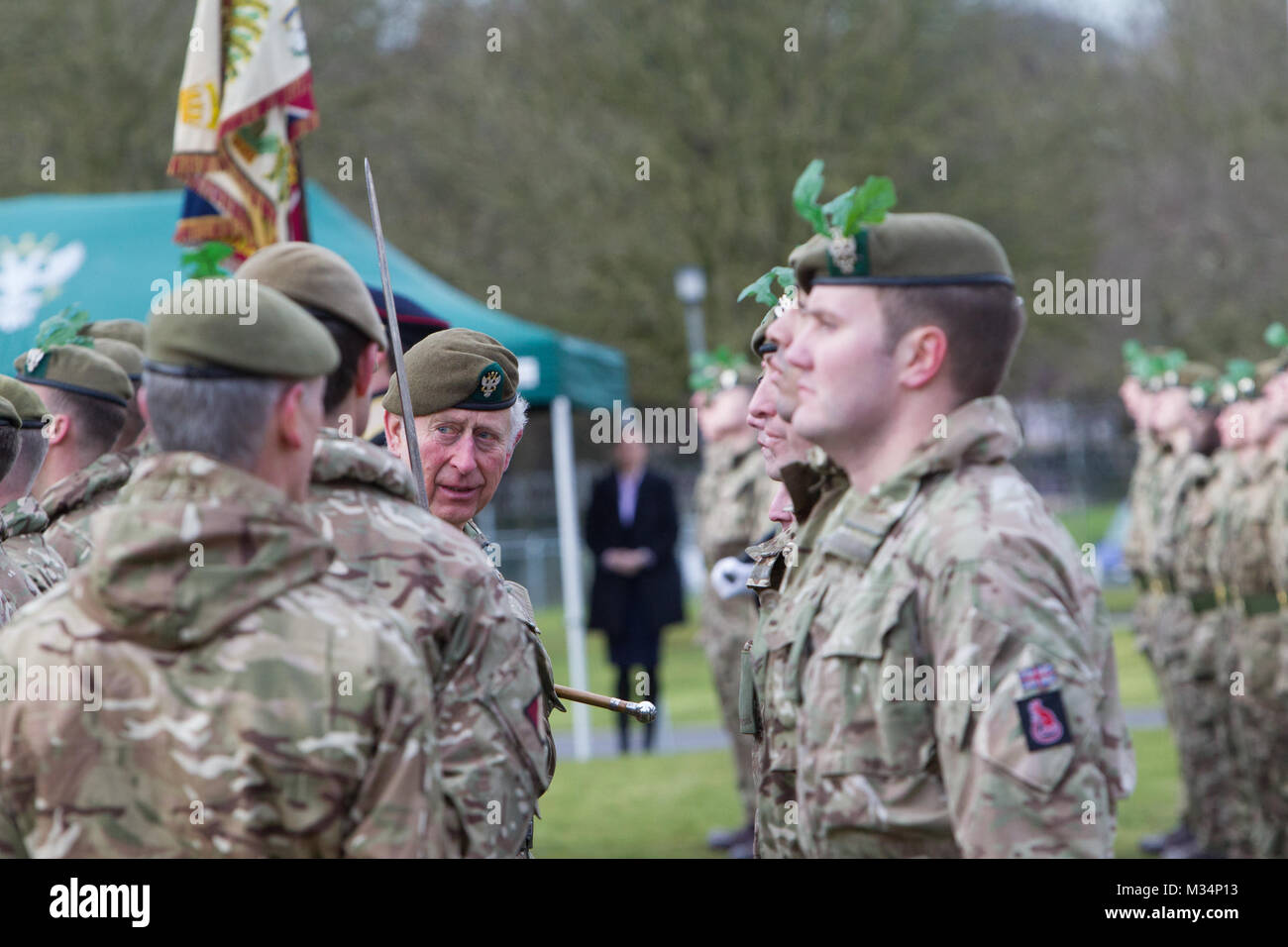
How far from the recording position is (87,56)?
66.7 ft

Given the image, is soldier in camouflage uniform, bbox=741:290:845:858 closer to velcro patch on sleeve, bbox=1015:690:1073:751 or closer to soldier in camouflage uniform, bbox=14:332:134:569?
velcro patch on sleeve, bbox=1015:690:1073:751

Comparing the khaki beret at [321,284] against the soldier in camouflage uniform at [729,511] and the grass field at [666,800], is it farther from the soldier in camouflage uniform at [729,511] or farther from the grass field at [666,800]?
the soldier in camouflage uniform at [729,511]

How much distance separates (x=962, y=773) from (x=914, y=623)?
0.24 metres

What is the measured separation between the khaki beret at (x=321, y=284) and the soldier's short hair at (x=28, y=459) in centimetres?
205

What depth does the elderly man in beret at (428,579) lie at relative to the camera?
105 inches

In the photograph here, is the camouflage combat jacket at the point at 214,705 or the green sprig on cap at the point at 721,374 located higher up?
the green sprig on cap at the point at 721,374

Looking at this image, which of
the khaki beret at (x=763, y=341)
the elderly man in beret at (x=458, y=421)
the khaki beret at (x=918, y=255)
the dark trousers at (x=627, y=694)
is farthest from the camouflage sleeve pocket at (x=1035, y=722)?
the dark trousers at (x=627, y=694)

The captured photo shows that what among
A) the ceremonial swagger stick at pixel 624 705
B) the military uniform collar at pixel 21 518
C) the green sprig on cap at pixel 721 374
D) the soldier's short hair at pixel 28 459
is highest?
the green sprig on cap at pixel 721 374

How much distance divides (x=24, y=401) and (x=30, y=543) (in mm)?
402

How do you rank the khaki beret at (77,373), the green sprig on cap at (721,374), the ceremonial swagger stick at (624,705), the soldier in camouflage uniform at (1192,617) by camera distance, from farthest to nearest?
the green sprig on cap at (721,374)
the soldier in camouflage uniform at (1192,617)
the khaki beret at (77,373)
the ceremonial swagger stick at (624,705)

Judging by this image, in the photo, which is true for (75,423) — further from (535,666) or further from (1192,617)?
(1192,617)

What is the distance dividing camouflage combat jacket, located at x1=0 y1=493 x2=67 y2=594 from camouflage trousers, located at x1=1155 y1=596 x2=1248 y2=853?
23.0ft

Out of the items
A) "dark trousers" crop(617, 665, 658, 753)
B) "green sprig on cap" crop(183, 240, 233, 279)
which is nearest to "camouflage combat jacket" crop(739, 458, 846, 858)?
"green sprig on cap" crop(183, 240, 233, 279)
